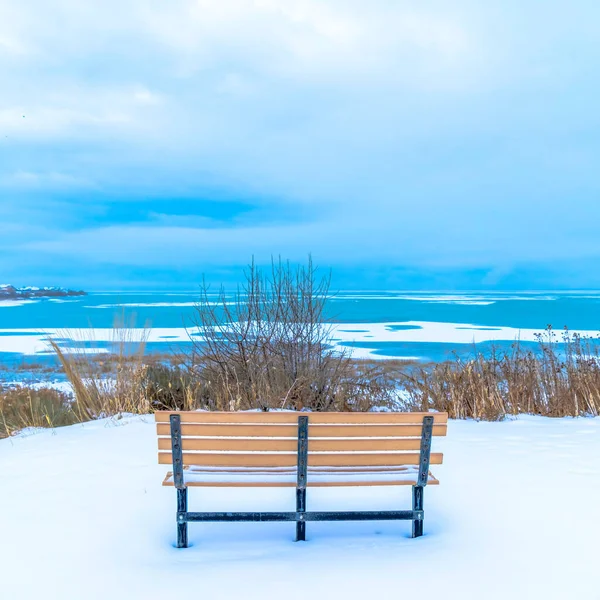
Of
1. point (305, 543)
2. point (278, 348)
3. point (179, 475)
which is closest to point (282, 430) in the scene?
point (179, 475)

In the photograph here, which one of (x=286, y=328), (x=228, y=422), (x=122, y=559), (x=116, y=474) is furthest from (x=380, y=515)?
(x=286, y=328)

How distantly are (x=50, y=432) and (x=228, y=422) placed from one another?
16.0ft

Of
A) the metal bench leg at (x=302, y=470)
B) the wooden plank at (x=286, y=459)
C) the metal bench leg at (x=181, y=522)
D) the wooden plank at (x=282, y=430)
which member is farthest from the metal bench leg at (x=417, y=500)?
the metal bench leg at (x=181, y=522)

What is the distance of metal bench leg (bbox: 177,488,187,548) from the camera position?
361 centimetres

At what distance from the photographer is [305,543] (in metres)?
3.70

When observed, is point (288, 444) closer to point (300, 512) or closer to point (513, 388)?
point (300, 512)

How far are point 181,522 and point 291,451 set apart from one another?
2.75 ft

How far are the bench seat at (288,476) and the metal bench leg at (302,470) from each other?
5 cm

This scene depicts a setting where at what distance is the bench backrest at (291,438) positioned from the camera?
3.45 m

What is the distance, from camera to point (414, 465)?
3742 mm

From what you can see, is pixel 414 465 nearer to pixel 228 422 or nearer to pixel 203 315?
pixel 228 422

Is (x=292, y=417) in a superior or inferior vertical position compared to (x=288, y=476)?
superior

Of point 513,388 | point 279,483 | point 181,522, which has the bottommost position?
point 181,522

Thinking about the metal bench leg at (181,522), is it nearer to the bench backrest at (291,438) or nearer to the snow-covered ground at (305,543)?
the snow-covered ground at (305,543)
